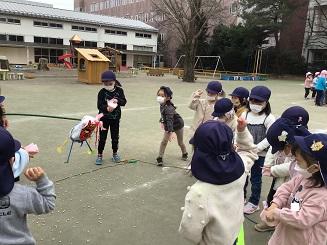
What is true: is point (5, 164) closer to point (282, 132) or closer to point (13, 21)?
point (282, 132)

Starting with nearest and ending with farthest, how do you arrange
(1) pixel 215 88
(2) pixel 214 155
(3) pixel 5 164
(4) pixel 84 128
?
(3) pixel 5 164 < (2) pixel 214 155 < (1) pixel 215 88 < (4) pixel 84 128

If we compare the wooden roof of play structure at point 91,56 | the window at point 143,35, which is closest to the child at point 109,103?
the wooden roof of play structure at point 91,56

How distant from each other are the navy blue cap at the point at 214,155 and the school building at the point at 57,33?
38.1 m

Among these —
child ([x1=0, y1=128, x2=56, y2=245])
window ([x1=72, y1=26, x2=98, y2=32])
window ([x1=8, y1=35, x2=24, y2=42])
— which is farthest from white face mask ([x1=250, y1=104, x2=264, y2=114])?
window ([x1=72, y1=26, x2=98, y2=32])

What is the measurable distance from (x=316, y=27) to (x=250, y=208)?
36962mm

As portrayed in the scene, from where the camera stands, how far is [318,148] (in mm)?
2055

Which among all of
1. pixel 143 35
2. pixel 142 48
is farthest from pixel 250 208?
pixel 143 35

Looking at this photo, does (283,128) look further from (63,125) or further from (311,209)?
(63,125)

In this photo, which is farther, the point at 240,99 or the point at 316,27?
the point at 316,27

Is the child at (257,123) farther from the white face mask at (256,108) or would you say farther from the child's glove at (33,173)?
the child's glove at (33,173)

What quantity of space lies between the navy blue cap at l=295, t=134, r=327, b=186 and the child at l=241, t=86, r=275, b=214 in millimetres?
1893

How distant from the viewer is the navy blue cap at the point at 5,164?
1.83 meters

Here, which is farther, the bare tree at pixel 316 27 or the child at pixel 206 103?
the bare tree at pixel 316 27

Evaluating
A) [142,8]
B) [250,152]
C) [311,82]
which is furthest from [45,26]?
[250,152]
